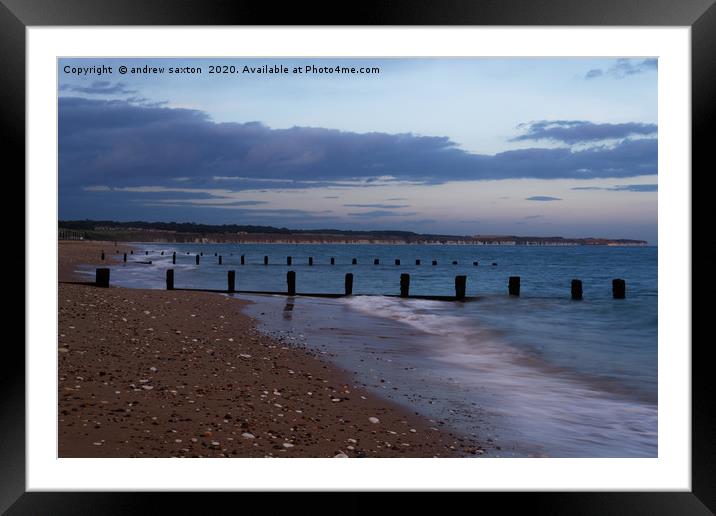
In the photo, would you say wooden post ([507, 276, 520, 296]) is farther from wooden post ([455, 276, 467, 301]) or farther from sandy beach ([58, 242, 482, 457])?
sandy beach ([58, 242, 482, 457])

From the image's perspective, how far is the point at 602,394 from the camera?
7.35 meters

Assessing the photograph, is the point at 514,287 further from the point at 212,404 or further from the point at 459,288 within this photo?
the point at 212,404

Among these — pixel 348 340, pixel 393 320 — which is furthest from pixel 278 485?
pixel 393 320

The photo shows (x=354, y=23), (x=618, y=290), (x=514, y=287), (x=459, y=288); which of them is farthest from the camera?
(x=514, y=287)

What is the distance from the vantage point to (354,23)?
347 centimetres

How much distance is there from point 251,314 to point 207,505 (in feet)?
25.3

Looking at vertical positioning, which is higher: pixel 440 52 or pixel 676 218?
pixel 440 52

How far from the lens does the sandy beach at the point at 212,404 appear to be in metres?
3.85

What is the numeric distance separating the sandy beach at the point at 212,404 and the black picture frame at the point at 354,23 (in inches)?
12.7

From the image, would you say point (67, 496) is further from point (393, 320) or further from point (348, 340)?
point (393, 320)

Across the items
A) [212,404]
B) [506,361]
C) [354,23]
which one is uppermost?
[354,23]

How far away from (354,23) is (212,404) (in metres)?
3.09

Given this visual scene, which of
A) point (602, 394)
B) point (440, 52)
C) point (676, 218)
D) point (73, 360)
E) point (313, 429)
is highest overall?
point (440, 52)

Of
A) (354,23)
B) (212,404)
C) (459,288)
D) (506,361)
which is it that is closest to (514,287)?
(459,288)
